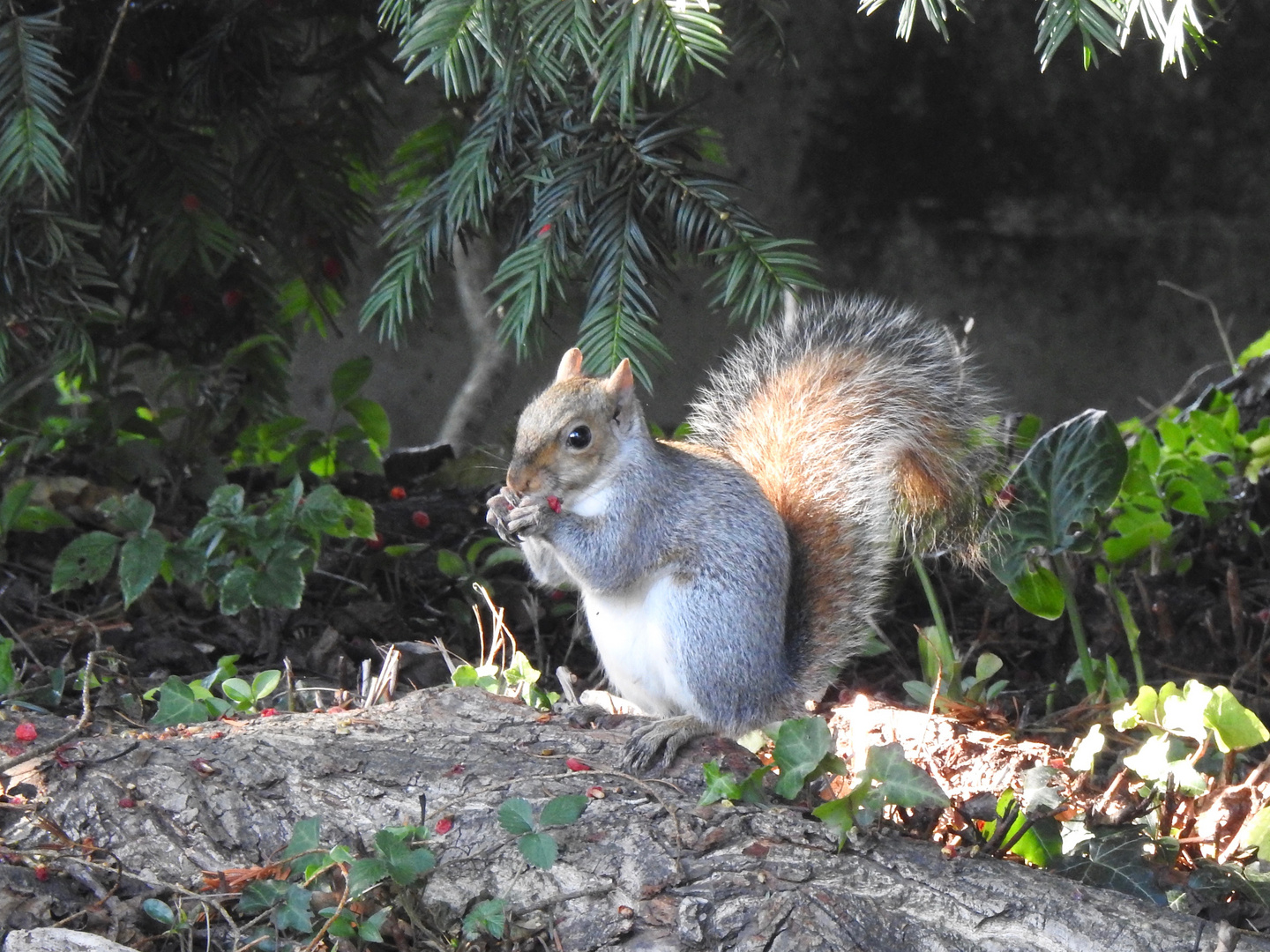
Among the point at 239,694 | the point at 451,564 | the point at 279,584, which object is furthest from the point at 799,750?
the point at 451,564

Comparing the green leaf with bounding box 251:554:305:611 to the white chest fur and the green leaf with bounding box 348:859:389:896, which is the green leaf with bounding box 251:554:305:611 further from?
the green leaf with bounding box 348:859:389:896

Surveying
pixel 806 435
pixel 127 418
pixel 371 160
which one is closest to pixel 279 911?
pixel 806 435

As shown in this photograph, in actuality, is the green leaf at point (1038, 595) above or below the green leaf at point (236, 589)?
above

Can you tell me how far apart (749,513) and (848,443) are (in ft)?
0.69

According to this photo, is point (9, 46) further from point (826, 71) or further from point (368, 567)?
point (826, 71)

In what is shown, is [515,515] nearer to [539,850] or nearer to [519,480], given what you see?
[519,480]

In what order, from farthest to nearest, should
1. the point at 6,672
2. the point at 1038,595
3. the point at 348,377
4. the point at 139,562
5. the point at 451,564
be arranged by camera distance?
the point at 348,377
the point at 451,564
the point at 139,562
the point at 1038,595
the point at 6,672

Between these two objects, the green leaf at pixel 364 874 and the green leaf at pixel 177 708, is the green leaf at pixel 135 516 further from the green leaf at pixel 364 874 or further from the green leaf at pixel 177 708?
the green leaf at pixel 364 874

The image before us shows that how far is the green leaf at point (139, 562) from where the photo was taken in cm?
193

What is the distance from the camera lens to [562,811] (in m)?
1.27

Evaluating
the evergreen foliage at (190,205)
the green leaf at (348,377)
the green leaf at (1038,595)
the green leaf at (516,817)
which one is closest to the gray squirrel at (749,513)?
the green leaf at (1038,595)

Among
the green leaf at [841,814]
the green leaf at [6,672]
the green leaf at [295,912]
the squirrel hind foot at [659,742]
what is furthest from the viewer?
the green leaf at [6,672]

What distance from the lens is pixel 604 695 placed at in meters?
1.84

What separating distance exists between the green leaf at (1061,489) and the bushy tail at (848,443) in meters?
0.08
